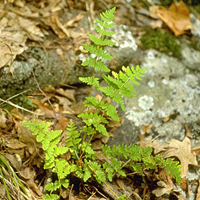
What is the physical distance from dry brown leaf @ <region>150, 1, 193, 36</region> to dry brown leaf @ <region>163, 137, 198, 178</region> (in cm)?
196

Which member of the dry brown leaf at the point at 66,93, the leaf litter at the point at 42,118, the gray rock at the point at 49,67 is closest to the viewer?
the leaf litter at the point at 42,118

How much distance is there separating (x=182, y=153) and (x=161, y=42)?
1.87m

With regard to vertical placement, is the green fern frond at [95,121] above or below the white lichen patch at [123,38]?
below

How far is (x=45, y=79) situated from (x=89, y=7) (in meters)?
1.42

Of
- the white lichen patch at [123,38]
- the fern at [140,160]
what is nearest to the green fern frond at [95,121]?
the fern at [140,160]

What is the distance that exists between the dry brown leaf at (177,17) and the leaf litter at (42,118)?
1245 millimetres

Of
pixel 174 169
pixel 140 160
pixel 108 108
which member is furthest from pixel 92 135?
pixel 174 169

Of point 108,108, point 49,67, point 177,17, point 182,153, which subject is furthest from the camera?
point 177,17

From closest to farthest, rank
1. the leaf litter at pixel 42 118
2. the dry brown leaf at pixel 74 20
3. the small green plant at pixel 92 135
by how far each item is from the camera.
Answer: the small green plant at pixel 92 135 → the leaf litter at pixel 42 118 → the dry brown leaf at pixel 74 20

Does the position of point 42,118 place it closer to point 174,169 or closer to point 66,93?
point 66,93

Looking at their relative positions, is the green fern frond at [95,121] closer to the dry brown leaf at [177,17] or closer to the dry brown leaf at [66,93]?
the dry brown leaf at [66,93]

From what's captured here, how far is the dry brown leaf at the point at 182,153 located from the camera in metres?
2.77

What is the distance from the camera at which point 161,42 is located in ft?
13.0

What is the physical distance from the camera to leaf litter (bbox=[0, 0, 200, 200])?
100 inches
